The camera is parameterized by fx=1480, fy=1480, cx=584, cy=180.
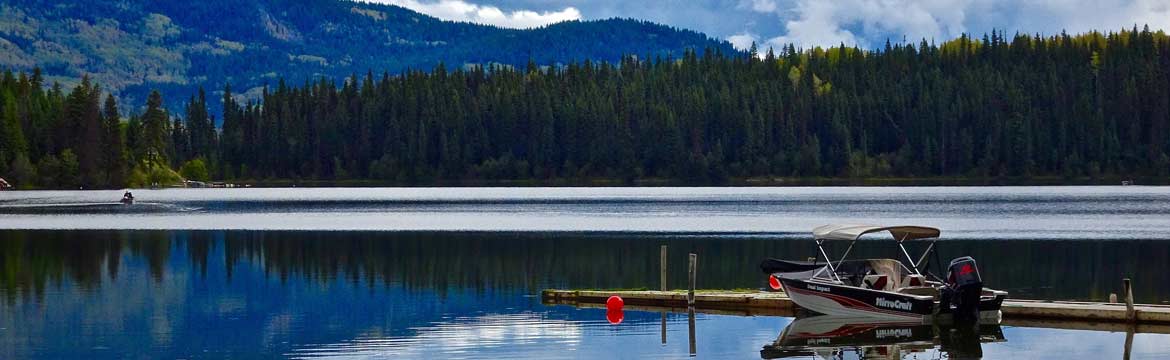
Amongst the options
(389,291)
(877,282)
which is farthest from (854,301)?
(389,291)

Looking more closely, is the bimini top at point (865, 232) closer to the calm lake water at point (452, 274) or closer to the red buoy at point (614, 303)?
the calm lake water at point (452, 274)

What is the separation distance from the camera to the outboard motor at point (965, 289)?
132ft

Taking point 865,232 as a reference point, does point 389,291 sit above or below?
below

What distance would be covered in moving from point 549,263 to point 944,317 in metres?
26.5

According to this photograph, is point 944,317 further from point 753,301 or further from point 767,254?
point 767,254

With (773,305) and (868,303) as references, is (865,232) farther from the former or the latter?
(773,305)

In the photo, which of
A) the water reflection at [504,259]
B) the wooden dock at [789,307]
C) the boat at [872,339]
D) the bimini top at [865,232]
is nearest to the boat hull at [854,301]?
the boat at [872,339]

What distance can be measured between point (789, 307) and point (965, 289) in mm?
6040

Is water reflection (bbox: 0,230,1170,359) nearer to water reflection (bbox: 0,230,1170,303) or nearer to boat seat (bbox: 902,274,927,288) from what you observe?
water reflection (bbox: 0,230,1170,303)

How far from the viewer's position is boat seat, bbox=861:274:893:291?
143ft

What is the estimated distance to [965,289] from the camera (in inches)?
1596

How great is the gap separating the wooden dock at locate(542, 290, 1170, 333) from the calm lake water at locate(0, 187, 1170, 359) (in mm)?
697

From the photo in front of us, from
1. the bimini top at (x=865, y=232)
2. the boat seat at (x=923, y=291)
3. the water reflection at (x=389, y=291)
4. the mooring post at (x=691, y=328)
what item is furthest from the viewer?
the bimini top at (x=865, y=232)

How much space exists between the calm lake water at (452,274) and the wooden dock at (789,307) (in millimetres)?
697
